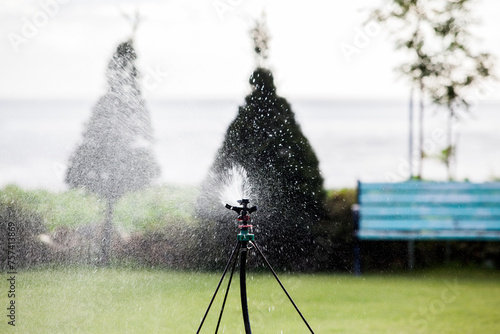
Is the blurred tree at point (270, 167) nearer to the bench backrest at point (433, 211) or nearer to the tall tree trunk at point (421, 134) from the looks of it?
the bench backrest at point (433, 211)

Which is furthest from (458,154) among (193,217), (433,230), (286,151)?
(193,217)

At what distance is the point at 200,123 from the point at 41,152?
1.25 m

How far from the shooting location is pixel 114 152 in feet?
14.9

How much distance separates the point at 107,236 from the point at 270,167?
4.38 ft

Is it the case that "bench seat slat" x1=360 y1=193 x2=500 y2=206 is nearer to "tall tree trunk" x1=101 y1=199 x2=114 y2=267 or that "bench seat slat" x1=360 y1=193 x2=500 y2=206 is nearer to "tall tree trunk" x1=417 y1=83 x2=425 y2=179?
"tall tree trunk" x1=417 y1=83 x2=425 y2=179

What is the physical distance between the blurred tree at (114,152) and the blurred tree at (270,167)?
0.53 meters

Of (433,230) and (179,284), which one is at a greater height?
(433,230)

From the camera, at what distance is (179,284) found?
14.3 ft

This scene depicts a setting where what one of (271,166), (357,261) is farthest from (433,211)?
(271,166)

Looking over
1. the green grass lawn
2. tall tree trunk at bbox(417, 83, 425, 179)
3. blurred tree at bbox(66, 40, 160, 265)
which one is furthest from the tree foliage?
tall tree trunk at bbox(417, 83, 425, 179)

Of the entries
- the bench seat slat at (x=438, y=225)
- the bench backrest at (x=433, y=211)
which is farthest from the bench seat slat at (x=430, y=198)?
the bench seat slat at (x=438, y=225)

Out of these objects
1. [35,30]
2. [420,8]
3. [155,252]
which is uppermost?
[420,8]

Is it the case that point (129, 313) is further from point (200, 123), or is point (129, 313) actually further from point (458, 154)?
point (458, 154)

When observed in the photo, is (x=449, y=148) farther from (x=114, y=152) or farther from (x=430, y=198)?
(x=114, y=152)
